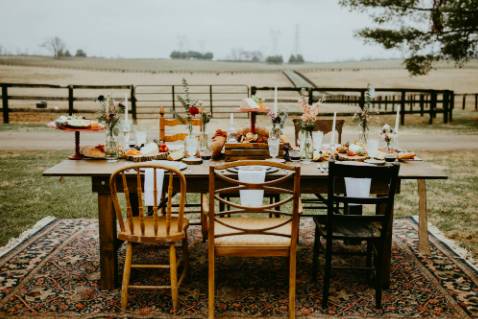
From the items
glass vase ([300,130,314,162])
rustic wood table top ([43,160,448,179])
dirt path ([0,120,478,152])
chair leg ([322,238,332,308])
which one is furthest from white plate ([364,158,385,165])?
dirt path ([0,120,478,152])

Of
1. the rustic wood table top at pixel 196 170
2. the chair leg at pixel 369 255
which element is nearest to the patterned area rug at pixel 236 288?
the chair leg at pixel 369 255

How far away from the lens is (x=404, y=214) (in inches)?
197

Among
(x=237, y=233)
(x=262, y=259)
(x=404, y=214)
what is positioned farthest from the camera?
(x=404, y=214)

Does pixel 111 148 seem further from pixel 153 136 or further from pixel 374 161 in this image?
pixel 153 136

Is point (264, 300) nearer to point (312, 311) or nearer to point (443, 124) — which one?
point (312, 311)

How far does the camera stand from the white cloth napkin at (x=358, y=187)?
300 centimetres

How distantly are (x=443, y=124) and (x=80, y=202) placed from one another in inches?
410

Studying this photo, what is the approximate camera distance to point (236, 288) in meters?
3.27

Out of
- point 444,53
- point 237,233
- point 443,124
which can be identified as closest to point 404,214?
point 237,233

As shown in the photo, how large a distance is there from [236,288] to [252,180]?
2.58 feet

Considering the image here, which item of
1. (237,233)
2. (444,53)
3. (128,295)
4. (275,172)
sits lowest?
(128,295)

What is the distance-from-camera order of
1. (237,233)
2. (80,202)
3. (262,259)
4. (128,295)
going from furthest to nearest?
1. (80,202)
2. (262,259)
3. (128,295)
4. (237,233)

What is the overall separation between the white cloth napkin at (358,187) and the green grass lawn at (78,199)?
144cm

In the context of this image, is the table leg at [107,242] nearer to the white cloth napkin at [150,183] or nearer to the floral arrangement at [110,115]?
the white cloth napkin at [150,183]
